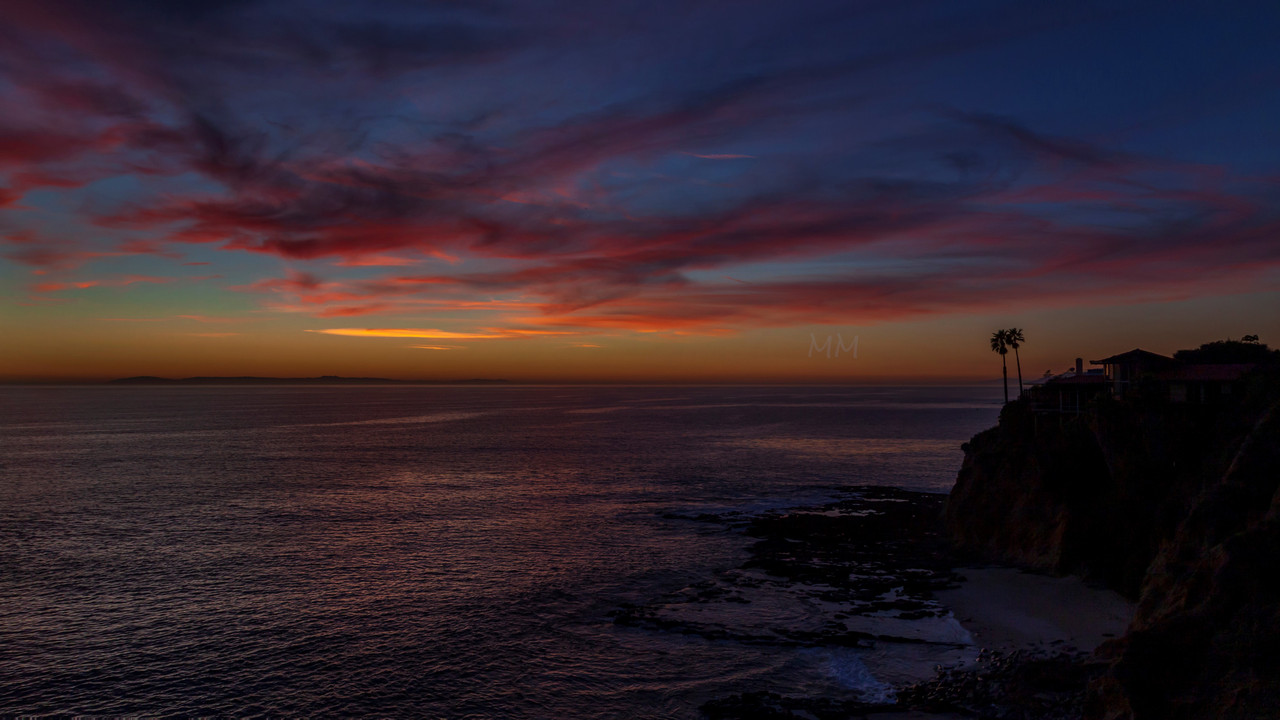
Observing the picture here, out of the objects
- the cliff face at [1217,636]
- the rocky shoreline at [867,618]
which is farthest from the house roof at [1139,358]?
the cliff face at [1217,636]

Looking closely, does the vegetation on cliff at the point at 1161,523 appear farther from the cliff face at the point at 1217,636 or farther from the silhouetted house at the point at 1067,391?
the silhouetted house at the point at 1067,391

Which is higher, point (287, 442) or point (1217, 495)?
point (1217, 495)

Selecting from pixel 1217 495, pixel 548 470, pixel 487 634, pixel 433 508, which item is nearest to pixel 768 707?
pixel 487 634

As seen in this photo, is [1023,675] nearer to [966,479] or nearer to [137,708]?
[966,479]

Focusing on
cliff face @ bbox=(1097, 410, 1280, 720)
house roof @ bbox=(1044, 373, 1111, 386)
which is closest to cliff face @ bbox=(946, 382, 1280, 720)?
cliff face @ bbox=(1097, 410, 1280, 720)

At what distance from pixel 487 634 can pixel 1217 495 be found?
94.2 feet

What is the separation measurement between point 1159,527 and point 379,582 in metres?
41.0

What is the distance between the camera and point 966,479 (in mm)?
47938

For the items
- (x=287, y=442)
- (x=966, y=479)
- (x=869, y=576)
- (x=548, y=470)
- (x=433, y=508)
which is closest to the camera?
(x=869, y=576)

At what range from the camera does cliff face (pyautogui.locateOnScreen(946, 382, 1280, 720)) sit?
690 inches

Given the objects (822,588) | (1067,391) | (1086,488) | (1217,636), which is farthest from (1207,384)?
(1217,636)

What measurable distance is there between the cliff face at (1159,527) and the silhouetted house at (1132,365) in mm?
6893

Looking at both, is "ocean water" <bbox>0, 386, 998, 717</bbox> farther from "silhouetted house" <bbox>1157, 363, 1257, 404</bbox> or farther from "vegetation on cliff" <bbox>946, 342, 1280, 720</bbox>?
"silhouetted house" <bbox>1157, 363, 1257, 404</bbox>

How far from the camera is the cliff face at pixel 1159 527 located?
57.5 ft
